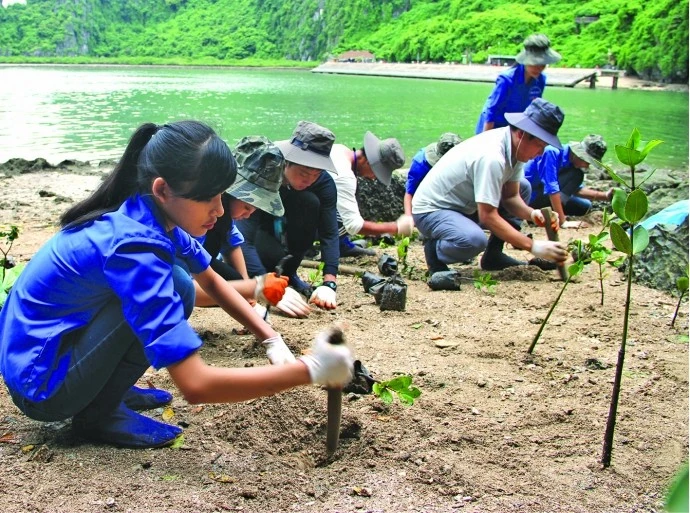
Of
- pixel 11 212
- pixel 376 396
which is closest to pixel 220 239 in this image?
pixel 376 396

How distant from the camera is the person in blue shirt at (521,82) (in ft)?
18.9

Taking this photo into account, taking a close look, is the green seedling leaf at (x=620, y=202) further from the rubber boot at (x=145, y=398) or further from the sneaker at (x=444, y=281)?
the sneaker at (x=444, y=281)

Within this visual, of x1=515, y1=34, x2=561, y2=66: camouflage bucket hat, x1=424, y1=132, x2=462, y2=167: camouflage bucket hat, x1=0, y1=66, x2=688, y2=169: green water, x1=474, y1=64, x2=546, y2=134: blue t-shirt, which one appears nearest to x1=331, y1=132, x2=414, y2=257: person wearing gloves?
x1=424, y1=132, x2=462, y2=167: camouflage bucket hat

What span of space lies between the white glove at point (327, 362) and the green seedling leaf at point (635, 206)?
0.85 m

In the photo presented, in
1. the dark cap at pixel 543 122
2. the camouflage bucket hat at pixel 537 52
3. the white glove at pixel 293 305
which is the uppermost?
the camouflage bucket hat at pixel 537 52

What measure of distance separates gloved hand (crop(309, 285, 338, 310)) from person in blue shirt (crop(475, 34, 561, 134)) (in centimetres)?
290

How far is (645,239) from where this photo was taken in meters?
2.00

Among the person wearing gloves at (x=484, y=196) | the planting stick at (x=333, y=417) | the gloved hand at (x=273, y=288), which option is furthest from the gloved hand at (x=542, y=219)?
the planting stick at (x=333, y=417)

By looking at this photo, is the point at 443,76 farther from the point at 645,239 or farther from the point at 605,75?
the point at 645,239

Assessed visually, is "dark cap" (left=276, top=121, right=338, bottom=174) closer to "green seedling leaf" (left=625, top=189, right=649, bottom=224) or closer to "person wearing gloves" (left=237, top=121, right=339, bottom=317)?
"person wearing gloves" (left=237, top=121, right=339, bottom=317)

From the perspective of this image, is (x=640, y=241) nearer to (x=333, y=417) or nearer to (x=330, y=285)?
(x=333, y=417)

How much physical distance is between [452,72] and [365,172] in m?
51.4

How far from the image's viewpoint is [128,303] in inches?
70.1

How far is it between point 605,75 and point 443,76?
40.6 feet
